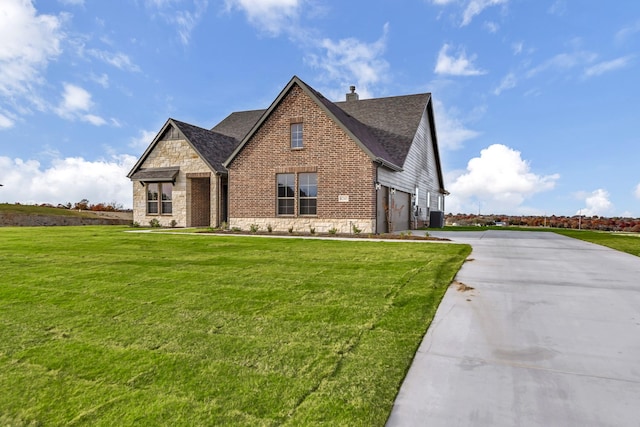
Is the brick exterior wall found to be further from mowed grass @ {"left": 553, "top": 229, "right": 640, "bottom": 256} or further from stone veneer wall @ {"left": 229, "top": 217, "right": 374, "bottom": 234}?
mowed grass @ {"left": 553, "top": 229, "right": 640, "bottom": 256}

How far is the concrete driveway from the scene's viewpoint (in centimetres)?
241

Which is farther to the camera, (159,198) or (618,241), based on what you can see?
(159,198)

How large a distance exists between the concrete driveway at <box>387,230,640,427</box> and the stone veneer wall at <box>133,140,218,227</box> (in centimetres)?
1942

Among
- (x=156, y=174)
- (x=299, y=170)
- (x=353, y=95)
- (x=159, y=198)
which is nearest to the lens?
A: (x=299, y=170)

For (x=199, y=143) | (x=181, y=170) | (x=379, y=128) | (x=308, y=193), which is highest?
(x=379, y=128)

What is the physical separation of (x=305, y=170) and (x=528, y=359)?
1433 cm

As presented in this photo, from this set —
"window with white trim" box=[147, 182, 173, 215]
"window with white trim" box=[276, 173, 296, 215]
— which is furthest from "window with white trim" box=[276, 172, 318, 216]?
"window with white trim" box=[147, 182, 173, 215]

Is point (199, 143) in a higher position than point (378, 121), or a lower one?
lower

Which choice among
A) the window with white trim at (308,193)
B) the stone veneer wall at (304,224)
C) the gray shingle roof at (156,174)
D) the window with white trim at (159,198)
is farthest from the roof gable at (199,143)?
the window with white trim at (308,193)

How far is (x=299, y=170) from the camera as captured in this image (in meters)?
17.0

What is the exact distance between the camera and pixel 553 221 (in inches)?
1337

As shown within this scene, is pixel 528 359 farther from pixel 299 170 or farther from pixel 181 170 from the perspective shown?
pixel 181 170

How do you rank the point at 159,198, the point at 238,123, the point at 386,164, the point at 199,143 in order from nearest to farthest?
the point at 386,164 < the point at 199,143 < the point at 159,198 < the point at 238,123

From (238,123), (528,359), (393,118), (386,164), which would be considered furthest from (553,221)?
(528,359)
